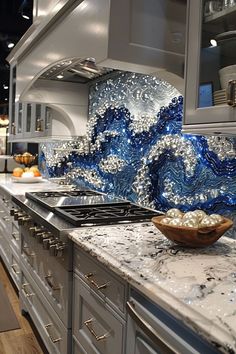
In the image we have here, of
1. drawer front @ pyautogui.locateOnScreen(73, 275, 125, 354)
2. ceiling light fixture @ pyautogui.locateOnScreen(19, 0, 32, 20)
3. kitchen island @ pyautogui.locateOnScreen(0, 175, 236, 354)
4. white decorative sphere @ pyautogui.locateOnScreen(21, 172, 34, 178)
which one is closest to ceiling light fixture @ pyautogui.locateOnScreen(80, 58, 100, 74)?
kitchen island @ pyautogui.locateOnScreen(0, 175, 236, 354)

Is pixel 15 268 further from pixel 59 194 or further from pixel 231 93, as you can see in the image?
pixel 231 93

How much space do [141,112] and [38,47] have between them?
3.11 ft

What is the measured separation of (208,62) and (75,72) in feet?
5.12

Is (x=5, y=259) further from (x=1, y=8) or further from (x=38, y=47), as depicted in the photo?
(x=1, y=8)

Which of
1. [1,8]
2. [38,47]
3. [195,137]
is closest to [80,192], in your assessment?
[38,47]

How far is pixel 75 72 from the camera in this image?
273cm

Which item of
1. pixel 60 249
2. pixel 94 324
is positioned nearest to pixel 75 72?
pixel 60 249

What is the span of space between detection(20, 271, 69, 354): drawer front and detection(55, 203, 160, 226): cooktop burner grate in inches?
20.2

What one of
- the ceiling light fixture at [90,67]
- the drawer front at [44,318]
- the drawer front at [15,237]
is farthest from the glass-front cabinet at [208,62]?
the drawer front at [15,237]

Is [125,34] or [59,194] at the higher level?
[125,34]

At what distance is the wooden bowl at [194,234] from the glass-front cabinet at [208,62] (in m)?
0.35

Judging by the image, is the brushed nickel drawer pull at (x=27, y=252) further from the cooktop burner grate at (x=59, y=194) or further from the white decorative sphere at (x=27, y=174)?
the white decorative sphere at (x=27, y=174)

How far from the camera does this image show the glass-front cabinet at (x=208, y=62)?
1.28 metres

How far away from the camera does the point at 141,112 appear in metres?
2.36
